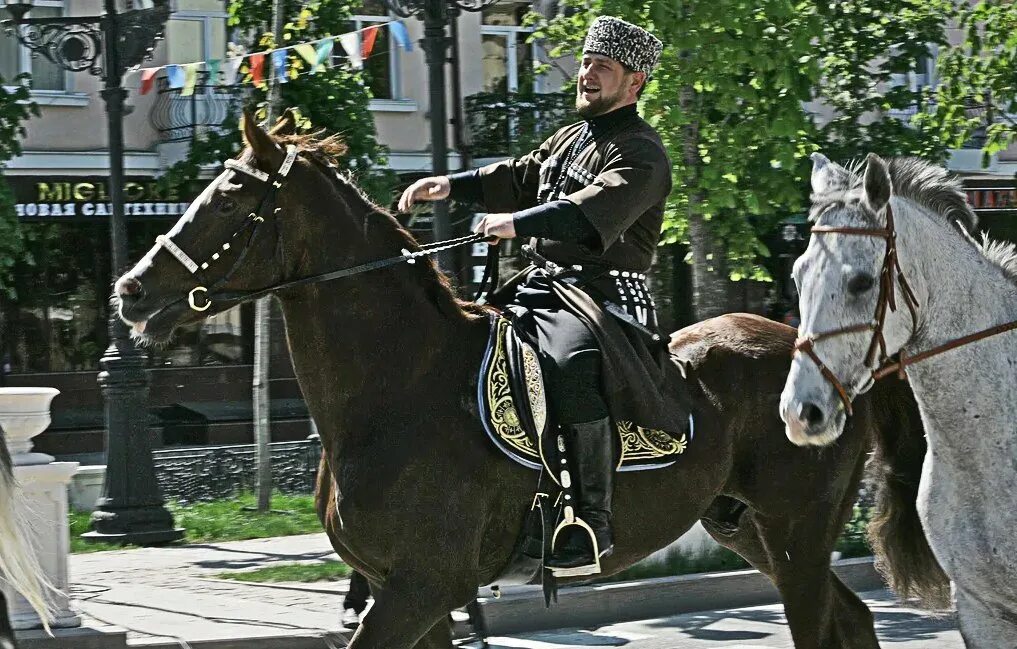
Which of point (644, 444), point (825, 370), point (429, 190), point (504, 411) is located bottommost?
point (644, 444)

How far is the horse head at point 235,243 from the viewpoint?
5719mm

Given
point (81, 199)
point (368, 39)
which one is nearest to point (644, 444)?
point (368, 39)

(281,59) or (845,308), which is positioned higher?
(281,59)

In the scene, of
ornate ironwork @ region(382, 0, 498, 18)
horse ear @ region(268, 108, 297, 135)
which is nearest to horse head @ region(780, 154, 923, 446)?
horse ear @ region(268, 108, 297, 135)

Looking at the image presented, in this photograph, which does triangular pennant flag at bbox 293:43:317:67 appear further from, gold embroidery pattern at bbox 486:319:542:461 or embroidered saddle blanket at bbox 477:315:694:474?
gold embroidery pattern at bbox 486:319:542:461

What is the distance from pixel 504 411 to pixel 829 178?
1705 mm

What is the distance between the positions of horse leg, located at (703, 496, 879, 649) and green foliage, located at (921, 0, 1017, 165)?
35.9 feet

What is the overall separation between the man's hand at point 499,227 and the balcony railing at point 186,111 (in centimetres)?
1854

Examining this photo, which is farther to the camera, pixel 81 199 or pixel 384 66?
pixel 384 66

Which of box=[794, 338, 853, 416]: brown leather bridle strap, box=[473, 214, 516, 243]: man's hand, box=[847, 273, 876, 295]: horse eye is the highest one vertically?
box=[473, 214, 516, 243]: man's hand

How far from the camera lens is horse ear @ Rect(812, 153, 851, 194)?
4.96 metres

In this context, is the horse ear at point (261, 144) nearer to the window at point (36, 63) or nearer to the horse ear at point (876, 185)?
the horse ear at point (876, 185)

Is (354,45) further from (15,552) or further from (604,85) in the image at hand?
(15,552)

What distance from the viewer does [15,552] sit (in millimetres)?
5500
